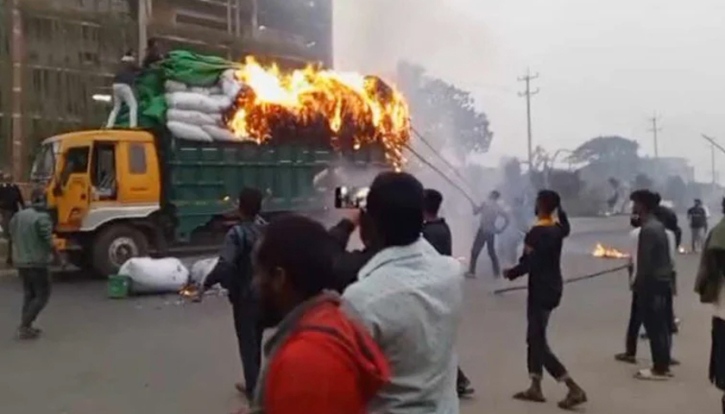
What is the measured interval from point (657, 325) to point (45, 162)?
450 inches

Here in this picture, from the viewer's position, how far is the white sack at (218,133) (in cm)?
1611

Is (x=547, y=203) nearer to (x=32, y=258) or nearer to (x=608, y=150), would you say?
(x=32, y=258)

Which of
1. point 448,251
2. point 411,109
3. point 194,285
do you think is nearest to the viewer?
point 448,251

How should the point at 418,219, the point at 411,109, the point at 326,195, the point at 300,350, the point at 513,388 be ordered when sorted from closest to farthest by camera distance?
the point at 300,350, the point at 418,219, the point at 513,388, the point at 326,195, the point at 411,109

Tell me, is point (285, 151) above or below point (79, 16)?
below

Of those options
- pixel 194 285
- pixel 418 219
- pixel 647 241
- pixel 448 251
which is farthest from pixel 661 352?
pixel 194 285

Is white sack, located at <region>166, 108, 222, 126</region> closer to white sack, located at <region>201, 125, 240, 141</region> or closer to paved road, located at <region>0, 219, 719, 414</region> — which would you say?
white sack, located at <region>201, 125, 240, 141</region>

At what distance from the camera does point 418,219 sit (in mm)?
2623

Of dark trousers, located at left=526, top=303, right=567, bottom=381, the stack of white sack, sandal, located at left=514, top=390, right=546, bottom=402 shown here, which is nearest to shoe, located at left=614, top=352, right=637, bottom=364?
sandal, located at left=514, top=390, right=546, bottom=402

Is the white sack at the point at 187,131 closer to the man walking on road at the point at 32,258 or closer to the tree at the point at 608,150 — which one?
the man walking on road at the point at 32,258

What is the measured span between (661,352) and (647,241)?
907 mm

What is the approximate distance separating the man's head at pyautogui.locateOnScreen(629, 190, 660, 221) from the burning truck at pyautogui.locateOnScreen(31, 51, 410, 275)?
32.5ft

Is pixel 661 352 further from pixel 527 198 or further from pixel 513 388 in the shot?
pixel 527 198

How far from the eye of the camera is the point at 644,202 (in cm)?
729
